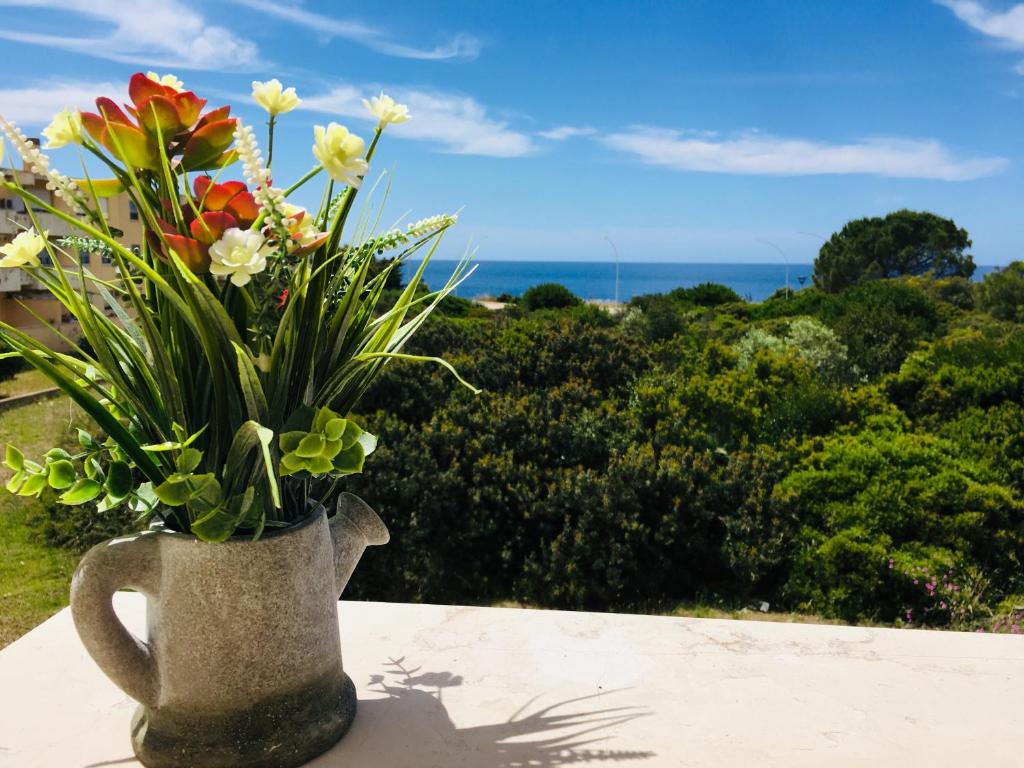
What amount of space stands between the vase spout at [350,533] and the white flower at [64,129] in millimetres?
746

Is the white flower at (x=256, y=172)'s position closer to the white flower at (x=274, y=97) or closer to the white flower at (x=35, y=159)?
the white flower at (x=274, y=97)

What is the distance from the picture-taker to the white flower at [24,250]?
125cm

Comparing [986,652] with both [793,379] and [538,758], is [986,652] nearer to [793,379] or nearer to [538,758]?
[538,758]

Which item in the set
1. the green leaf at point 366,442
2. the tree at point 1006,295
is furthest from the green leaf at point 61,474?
the tree at point 1006,295

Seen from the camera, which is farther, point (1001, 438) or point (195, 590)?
point (1001, 438)

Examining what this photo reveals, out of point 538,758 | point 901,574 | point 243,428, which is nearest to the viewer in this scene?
point 243,428

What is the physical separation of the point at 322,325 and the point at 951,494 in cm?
357

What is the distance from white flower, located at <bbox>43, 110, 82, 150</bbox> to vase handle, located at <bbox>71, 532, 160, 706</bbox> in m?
0.61

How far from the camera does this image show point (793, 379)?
17.1 feet

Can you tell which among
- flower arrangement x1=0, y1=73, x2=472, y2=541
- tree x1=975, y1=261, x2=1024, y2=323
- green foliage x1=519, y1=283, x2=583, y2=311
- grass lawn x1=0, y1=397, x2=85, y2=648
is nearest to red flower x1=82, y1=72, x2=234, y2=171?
flower arrangement x1=0, y1=73, x2=472, y2=541

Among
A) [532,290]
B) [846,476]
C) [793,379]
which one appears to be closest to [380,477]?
[846,476]

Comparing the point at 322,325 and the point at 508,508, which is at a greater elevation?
the point at 322,325

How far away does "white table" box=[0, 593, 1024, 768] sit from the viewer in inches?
57.3

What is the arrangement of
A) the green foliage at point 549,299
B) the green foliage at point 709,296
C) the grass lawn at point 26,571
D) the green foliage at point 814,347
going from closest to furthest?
the grass lawn at point 26,571 → the green foliage at point 814,347 → the green foliage at point 549,299 → the green foliage at point 709,296
